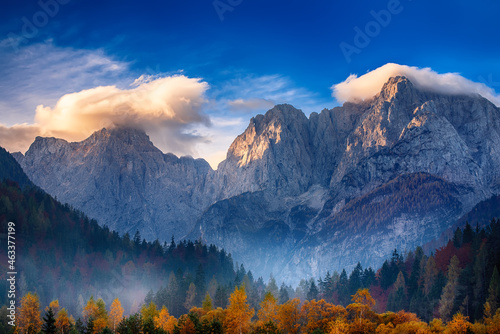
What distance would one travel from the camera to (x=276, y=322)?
144 meters

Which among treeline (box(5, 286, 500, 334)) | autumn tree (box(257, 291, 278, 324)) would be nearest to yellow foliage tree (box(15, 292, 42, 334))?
treeline (box(5, 286, 500, 334))

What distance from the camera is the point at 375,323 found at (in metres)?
134

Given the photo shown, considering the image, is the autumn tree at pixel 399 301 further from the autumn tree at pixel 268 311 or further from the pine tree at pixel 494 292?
the autumn tree at pixel 268 311

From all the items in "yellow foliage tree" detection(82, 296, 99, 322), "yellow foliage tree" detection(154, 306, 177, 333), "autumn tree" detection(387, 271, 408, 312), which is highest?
"yellow foliage tree" detection(82, 296, 99, 322)

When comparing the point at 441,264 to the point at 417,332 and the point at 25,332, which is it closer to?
the point at 417,332

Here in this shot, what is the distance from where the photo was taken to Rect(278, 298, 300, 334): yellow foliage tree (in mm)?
139387

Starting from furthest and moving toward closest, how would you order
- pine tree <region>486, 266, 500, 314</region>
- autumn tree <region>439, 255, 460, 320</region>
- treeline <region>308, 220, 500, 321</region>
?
autumn tree <region>439, 255, 460, 320</region>
treeline <region>308, 220, 500, 321</region>
pine tree <region>486, 266, 500, 314</region>

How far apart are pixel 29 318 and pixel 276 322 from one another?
66896mm

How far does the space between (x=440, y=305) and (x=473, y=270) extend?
13.9 metres

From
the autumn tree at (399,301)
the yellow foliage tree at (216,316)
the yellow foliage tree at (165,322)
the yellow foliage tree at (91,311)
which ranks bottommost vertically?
the autumn tree at (399,301)

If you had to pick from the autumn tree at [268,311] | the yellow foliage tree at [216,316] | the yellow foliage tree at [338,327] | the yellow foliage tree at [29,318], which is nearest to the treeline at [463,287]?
the yellow foliage tree at [338,327]

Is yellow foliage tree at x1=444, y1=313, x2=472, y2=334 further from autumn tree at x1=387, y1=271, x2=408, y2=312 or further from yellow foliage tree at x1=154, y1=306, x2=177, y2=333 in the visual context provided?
yellow foliage tree at x1=154, y1=306, x2=177, y2=333

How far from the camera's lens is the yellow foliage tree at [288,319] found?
13939 centimetres

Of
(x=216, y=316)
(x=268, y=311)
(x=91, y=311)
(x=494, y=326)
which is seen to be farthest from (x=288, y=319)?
(x=91, y=311)
